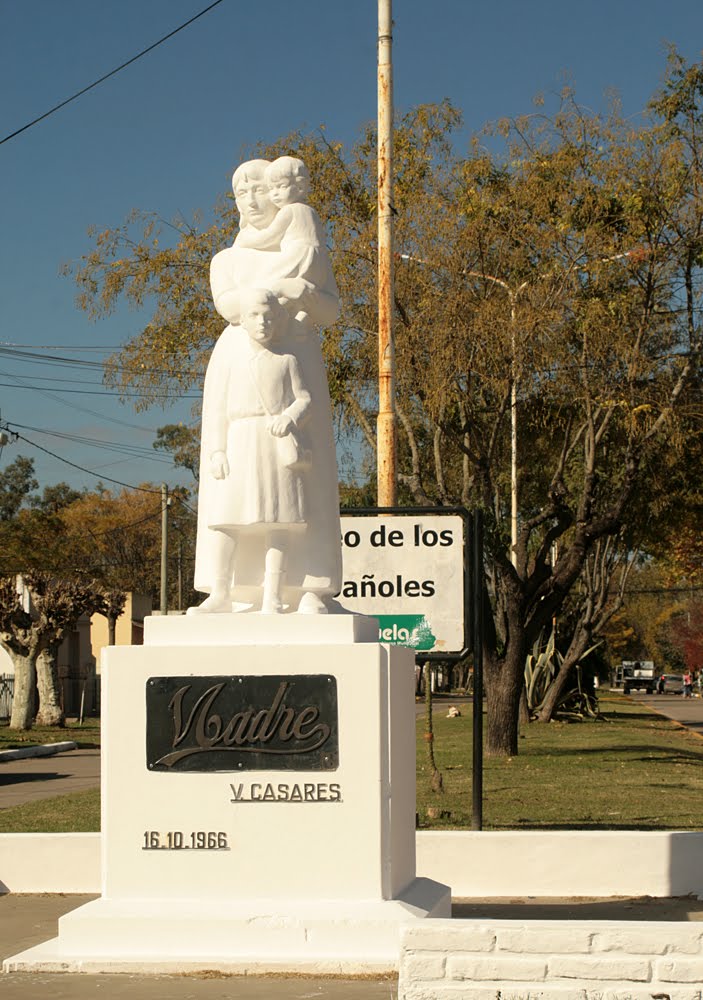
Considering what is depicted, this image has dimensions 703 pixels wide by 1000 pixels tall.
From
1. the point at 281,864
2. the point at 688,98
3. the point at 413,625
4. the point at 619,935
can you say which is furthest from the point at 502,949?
the point at 688,98

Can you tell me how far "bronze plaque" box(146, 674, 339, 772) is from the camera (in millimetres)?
7234

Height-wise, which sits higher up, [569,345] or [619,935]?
[569,345]

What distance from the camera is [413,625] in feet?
37.5

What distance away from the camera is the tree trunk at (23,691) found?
31.4 metres

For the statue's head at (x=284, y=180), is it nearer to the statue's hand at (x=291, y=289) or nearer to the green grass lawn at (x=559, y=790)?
the statue's hand at (x=291, y=289)

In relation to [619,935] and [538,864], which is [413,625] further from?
[619,935]

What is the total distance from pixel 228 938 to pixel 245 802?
666 mm

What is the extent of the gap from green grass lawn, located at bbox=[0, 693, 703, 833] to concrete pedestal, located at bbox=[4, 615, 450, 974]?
18.9 feet

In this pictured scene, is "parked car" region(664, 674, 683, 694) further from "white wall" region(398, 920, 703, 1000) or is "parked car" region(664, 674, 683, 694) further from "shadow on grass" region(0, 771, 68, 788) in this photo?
"white wall" region(398, 920, 703, 1000)

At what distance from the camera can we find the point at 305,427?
7758 millimetres

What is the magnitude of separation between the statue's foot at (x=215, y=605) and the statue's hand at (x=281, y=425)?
0.92 metres

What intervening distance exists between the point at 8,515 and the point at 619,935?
2949 inches

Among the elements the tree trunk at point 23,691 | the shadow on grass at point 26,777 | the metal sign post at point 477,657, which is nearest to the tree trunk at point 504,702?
the shadow on grass at point 26,777

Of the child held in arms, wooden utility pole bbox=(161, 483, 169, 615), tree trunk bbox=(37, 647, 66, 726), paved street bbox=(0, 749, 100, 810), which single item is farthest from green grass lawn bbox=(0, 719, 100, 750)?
the child held in arms
